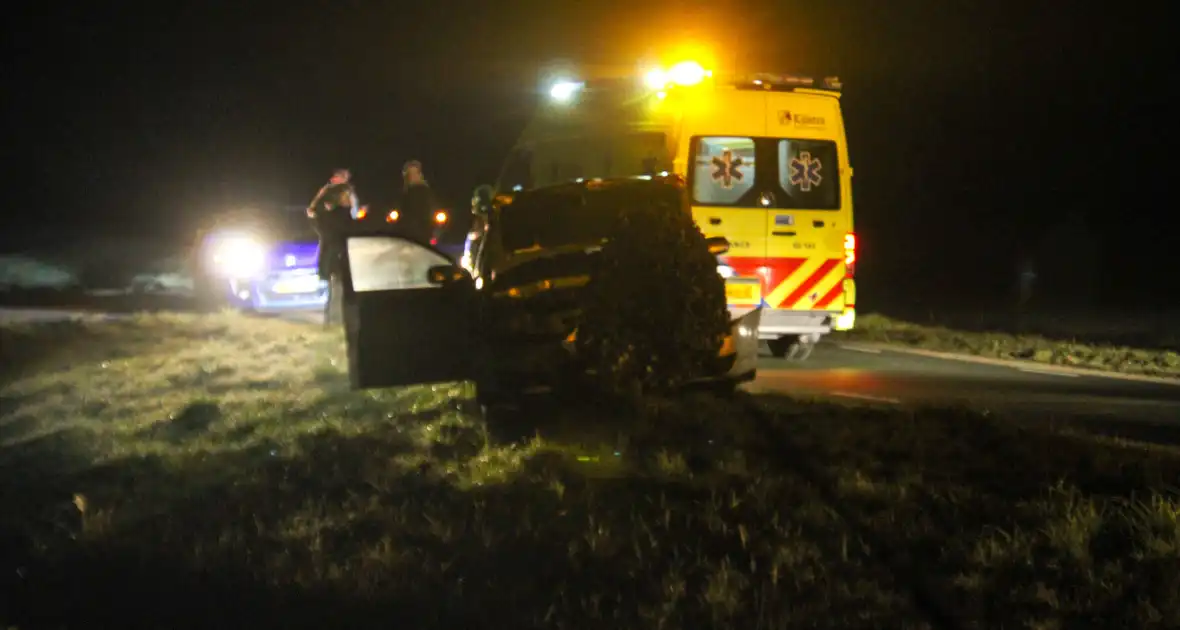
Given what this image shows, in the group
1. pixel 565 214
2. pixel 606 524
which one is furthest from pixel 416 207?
pixel 606 524

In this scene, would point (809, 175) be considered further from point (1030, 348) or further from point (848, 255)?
point (1030, 348)

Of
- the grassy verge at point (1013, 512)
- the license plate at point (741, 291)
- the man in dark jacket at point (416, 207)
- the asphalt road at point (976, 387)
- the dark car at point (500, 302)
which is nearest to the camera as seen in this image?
the grassy verge at point (1013, 512)

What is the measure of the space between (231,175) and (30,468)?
34.4m

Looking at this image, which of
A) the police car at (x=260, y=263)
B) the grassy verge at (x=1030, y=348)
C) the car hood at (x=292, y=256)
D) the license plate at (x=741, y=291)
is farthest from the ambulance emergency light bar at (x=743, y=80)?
the car hood at (x=292, y=256)

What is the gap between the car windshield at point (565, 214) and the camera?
8.18m

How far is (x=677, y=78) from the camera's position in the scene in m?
10.5

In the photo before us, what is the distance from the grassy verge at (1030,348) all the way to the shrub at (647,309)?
6188 millimetres

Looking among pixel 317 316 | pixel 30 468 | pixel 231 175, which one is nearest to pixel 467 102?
pixel 231 175

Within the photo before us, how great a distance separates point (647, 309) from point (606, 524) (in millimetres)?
1949

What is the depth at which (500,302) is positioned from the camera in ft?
23.1

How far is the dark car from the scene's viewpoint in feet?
22.6

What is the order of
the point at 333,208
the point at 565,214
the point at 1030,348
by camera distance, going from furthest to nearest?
the point at 1030,348, the point at 333,208, the point at 565,214

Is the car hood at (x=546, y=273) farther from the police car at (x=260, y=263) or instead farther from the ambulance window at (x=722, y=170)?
the police car at (x=260, y=263)

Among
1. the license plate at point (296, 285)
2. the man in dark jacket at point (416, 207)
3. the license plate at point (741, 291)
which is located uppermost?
the man in dark jacket at point (416, 207)
